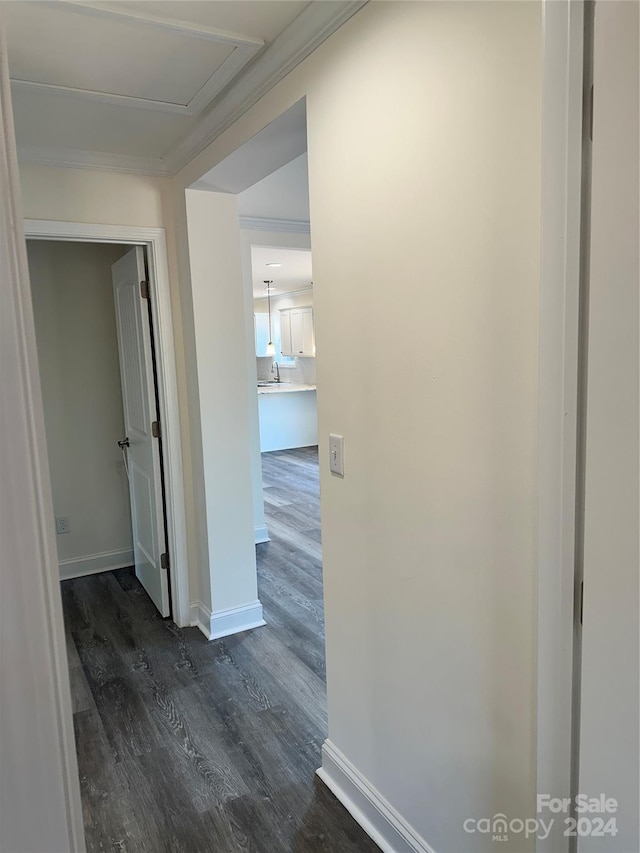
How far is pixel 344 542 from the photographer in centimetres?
179

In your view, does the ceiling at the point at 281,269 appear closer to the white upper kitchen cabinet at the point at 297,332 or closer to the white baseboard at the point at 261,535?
the white upper kitchen cabinet at the point at 297,332

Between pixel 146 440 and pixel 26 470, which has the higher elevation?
pixel 26 470

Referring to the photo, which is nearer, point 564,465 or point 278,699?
point 564,465

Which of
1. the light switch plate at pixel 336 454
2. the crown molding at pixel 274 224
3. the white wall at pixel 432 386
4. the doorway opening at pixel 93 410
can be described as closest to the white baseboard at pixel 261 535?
the doorway opening at pixel 93 410

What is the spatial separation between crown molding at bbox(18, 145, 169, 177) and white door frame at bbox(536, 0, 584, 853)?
2.28m

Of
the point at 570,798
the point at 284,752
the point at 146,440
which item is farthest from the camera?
the point at 146,440

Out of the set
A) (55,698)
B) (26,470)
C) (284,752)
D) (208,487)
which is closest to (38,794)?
(55,698)

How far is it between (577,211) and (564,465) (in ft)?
1.41

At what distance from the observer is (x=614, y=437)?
32.6 inches

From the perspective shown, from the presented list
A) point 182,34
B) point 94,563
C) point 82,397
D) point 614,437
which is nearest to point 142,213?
point 182,34

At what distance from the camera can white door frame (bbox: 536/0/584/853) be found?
951 millimetres

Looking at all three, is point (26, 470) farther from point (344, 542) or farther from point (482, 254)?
point (344, 542)

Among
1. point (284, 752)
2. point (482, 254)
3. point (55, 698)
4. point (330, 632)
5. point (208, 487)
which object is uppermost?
point (482, 254)

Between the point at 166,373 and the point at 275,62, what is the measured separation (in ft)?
5.38
